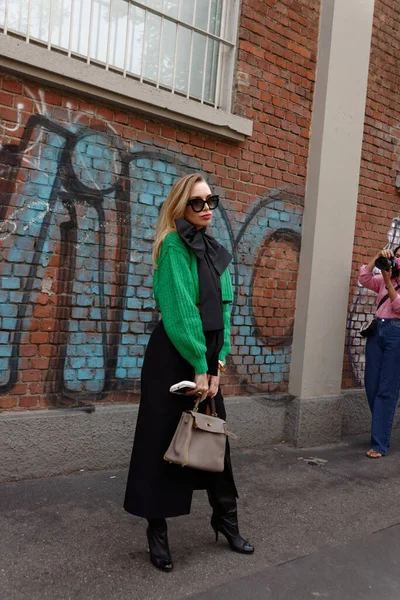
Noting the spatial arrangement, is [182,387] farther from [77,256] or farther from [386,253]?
[386,253]

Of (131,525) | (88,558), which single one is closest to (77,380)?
(131,525)

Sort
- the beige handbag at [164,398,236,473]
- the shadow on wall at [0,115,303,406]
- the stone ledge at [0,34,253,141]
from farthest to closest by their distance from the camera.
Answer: the shadow on wall at [0,115,303,406] < the stone ledge at [0,34,253,141] < the beige handbag at [164,398,236,473]

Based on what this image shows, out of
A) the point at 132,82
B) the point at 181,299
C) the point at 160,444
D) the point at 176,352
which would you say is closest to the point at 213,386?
the point at 176,352

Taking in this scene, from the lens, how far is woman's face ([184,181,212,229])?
303cm

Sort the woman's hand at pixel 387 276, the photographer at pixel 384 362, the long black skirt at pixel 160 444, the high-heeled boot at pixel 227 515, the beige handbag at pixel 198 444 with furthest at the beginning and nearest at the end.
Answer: the photographer at pixel 384 362 → the woman's hand at pixel 387 276 → the high-heeled boot at pixel 227 515 → the long black skirt at pixel 160 444 → the beige handbag at pixel 198 444

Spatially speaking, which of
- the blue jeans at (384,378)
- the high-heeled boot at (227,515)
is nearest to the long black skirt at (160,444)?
the high-heeled boot at (227,515)

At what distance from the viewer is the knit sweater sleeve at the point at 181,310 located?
9.36 feet

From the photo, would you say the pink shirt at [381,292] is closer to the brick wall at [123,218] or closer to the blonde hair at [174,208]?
the brick wall at [123,218]

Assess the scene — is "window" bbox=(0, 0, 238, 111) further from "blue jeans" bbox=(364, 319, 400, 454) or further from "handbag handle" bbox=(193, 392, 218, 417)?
"handbag handle" bbox=(193, 392, 218, 417)

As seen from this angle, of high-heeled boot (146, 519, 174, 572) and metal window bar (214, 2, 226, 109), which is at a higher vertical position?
metal window bar (214, 2, 226, 109)

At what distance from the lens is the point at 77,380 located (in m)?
4.34


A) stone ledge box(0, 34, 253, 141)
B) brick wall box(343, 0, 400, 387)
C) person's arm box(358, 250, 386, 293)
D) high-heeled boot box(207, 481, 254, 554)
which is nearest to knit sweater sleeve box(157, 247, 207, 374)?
high-heeled boot box(207, 481, 254, 554)

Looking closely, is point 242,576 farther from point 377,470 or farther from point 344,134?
point 344,134

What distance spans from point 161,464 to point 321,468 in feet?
8.26
